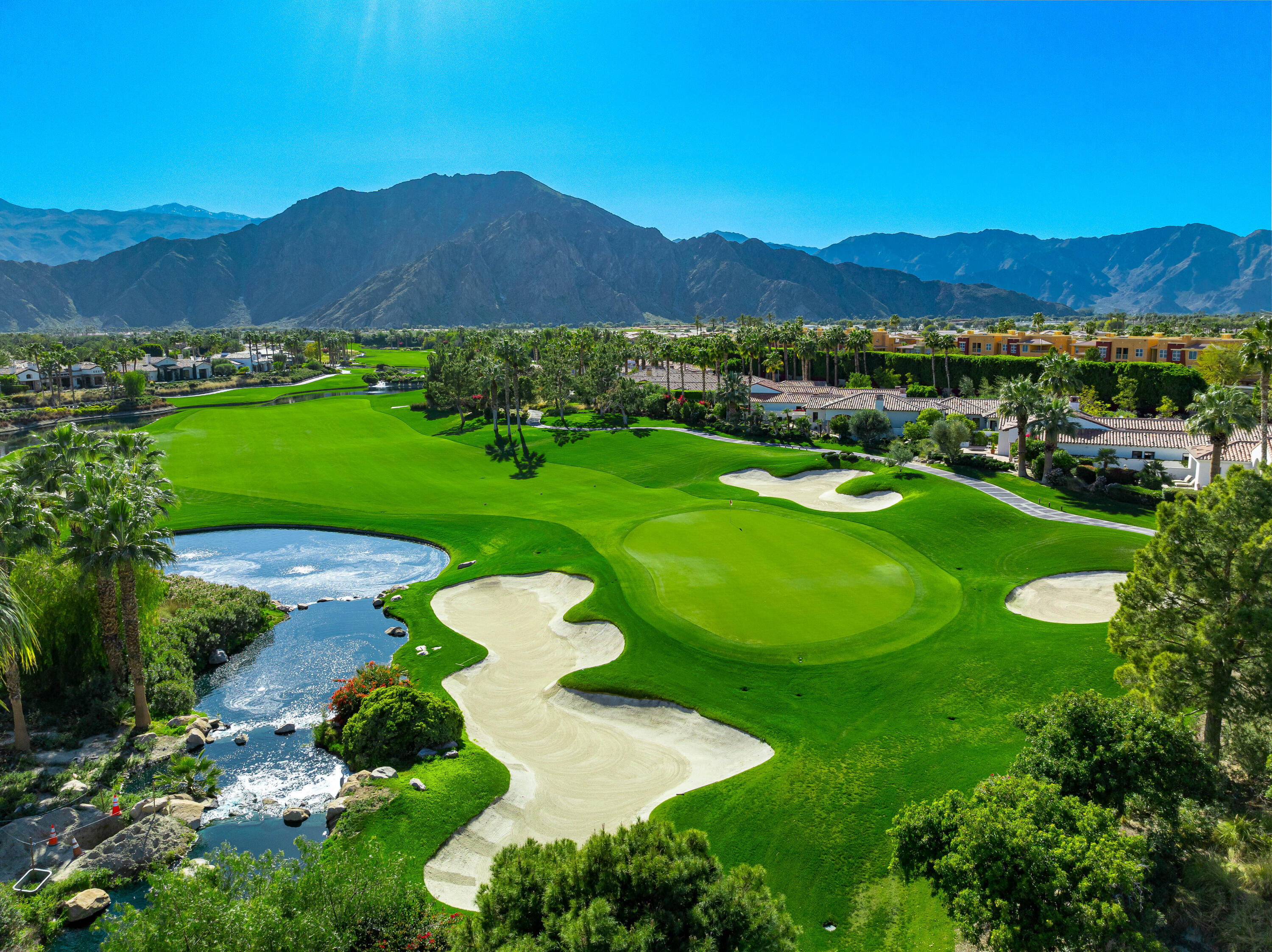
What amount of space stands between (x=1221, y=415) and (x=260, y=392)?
129298 millimetres

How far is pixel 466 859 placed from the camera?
19.8 m

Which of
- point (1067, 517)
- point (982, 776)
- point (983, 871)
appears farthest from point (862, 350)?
point (983, 871)

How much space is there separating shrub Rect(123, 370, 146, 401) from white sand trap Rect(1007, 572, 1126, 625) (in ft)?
409

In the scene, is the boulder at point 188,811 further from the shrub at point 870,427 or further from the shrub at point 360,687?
the shrub at point 870,427

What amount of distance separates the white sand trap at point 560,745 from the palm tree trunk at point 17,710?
1366 cm

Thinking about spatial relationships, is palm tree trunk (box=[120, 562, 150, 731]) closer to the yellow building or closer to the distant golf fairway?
the distant golf fairway

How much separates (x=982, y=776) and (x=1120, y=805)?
15.1ft

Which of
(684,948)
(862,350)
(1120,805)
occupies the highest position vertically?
(862,350)

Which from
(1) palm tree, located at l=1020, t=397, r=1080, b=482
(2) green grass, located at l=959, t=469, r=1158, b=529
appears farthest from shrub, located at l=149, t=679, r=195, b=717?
(1) palm tree, located at l=1020, t=397, r=1080, b=482

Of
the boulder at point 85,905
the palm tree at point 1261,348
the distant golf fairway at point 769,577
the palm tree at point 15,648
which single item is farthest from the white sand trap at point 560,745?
the palm tree at point 1261,348

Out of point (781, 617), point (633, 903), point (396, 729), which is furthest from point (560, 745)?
point (633, 903)

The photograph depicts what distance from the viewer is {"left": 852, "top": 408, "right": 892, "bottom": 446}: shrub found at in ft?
→ 245

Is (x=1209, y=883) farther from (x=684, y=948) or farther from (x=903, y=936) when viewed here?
(x=684, y=948)

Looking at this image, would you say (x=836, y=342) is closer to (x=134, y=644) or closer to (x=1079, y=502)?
(x=1079, y=502)
